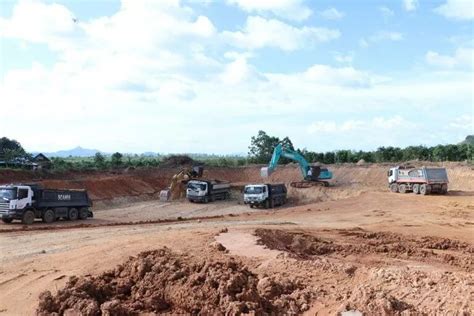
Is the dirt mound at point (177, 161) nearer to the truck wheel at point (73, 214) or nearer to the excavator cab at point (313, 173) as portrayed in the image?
the excavator cab at point (313, 173)

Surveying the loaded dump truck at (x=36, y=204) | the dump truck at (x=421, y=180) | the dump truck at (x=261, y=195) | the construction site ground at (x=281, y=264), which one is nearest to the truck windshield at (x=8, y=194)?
the loaded dump truck at (x=36, y=204)

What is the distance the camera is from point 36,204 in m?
28.9

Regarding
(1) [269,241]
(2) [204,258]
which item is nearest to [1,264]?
(2) [204,258]

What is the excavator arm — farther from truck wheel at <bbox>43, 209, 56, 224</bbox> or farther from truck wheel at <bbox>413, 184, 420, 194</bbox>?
truck wheel at <bbox>43, 209, 56, 224</bbox>

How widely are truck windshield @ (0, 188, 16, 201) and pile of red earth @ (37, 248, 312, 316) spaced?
18.6 m

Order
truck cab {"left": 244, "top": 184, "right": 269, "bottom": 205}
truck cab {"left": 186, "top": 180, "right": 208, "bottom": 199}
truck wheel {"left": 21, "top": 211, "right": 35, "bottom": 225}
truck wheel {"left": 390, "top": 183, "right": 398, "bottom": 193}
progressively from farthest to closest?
truck cab {"left": 186, "top": 180, "right": 208, "bottom": 199}
truck wheel {"left": 390, "top": 183, "right": 398, "bottom": 193}
truck cab {"left": 244, "top": 184, "right": 269, "bottom": 205}
truck wheel {"left": 21, "top": 211, "right": 35, "bottom": 225}

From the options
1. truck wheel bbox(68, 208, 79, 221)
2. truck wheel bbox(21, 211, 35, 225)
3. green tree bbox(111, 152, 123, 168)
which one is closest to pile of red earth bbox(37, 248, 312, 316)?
truck wheel bbox(21, 211, 35, 225)

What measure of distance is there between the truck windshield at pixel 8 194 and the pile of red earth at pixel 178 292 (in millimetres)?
18599

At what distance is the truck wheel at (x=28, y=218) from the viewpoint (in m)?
28.4

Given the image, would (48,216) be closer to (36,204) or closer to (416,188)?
(36,204)

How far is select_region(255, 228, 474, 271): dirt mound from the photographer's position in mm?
15656

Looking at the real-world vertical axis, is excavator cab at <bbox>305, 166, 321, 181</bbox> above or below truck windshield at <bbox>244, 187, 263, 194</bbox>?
above

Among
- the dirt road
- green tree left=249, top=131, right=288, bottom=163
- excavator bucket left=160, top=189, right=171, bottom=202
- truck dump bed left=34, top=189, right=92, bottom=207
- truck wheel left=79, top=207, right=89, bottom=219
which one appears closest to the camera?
the dirt road

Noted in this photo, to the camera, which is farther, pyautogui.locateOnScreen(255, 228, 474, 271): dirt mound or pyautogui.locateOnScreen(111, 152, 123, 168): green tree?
pyautogui.locateOnScreen(111, 152, 123, 168): green tree
